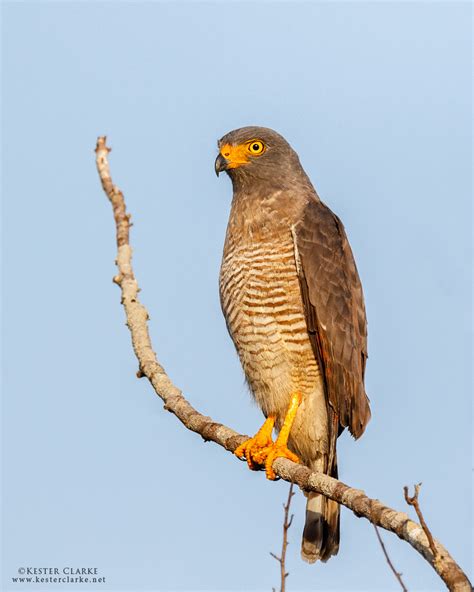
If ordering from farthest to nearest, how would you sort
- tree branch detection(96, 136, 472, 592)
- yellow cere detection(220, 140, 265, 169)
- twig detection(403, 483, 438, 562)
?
yellow cere detection(220, 140, 265, 169), tree branch detection(96, 136, 472, 592), twig detection(403, 483, 438, 562)

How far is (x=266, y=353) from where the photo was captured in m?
6.79

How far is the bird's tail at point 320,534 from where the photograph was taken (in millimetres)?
6996

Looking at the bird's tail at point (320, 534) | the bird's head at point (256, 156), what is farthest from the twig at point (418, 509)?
the bird's head at point (256, 156)

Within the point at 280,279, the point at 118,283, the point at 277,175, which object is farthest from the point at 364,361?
the point at 118,283

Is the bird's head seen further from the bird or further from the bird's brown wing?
the bird's brown wing

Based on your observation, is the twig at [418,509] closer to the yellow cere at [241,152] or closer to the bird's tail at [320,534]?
the bird's tail at [320,534]

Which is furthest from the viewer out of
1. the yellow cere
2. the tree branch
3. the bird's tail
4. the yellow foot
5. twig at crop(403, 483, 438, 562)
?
the yellow cere

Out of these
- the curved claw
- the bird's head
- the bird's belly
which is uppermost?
the bird's head

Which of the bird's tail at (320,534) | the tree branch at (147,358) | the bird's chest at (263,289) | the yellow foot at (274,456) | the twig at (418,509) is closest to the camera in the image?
the twig at (418,509)

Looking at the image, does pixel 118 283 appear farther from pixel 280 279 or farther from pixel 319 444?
pixel 319 444

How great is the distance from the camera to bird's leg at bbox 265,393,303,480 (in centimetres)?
642

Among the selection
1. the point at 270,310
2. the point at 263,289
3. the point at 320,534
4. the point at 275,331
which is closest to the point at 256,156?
the point at 263,289

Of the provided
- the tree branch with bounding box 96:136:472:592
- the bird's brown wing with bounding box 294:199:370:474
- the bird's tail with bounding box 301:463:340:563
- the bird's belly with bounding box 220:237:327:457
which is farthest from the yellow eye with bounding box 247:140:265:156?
the bird's tail with bounding box 301:463:340:563

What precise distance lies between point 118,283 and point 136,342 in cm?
45
